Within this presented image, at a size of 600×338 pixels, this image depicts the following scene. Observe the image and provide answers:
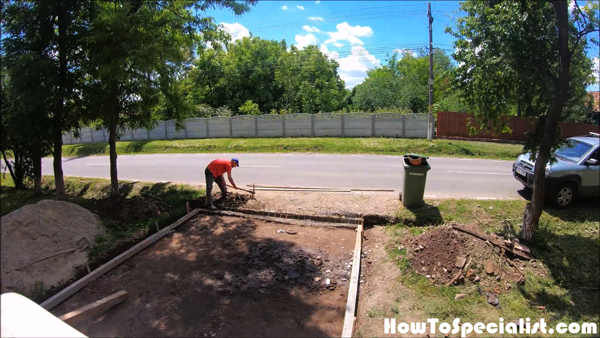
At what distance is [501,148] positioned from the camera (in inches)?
758

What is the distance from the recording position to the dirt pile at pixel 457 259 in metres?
5.76

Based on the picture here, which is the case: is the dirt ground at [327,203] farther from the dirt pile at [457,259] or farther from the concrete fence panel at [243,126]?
the concrete fence panel at [243,126]

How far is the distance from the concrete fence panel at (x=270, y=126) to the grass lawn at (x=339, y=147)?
1123 mm

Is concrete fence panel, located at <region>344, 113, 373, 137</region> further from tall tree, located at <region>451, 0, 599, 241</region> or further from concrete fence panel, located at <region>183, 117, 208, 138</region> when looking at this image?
tall tree, located at <region>451, 0, 599, 241</region>

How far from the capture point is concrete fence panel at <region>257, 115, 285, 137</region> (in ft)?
79.9

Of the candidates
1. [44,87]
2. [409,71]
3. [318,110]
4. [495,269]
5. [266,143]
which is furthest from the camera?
[409,71]

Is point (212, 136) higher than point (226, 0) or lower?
lower

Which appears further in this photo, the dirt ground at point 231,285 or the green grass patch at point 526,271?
the green grass patch at point 526,271

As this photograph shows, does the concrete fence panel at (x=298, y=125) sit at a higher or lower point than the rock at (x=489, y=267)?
higher

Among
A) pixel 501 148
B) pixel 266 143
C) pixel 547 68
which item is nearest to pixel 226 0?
pixel 547 68

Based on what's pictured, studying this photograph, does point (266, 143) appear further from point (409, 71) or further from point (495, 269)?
point (409, 71)

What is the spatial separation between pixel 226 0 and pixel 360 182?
6.78 metres

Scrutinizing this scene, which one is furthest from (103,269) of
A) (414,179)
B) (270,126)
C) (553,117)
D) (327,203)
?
(270,126)

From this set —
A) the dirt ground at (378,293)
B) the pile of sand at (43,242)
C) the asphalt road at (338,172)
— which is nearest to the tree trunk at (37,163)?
the asphalt road at (338,172)
